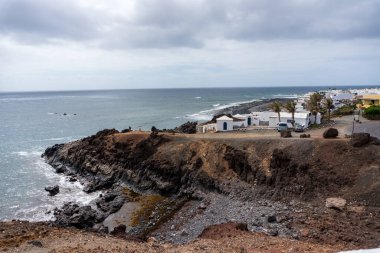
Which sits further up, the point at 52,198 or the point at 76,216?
the point at 76,216

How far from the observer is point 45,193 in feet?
156

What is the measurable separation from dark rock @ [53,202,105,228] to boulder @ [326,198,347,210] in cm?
2070

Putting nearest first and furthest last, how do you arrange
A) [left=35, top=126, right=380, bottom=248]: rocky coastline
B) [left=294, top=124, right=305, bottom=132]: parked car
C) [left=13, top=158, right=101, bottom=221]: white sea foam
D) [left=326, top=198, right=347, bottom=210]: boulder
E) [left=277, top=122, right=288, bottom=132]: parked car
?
[left=35, top=126, right=380, bottom=248]: rocky coastline
[left=326, top=198, right=347, bottom=210]: boulder
[left=13, top=158, right=101, bottom=221]: white sea foam
[left=294, top=124, right=305, bottom=132]: parked car
[left=277, top=122, right=288, bottom=132]: parked car

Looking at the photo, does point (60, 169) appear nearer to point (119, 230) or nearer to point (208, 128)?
point (208, 128)

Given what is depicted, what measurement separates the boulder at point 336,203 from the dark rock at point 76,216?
2070 cm

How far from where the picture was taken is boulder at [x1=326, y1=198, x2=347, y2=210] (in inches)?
1330

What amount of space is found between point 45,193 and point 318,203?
30682 millimetres

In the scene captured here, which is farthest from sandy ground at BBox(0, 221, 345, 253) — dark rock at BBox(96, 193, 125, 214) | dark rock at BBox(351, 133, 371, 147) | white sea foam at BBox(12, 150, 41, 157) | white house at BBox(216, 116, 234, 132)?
white sea foam at BBox(12, 150, 41, 157)

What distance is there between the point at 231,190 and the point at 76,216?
49.3ft

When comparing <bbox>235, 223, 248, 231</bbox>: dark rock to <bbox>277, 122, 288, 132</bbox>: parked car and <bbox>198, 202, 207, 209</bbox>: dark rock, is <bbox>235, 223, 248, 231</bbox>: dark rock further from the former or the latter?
<bbox>277, 122, 288, 132</bbox>: parked car

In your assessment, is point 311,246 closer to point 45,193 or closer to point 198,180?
point 198,180

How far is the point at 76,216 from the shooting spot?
3828 centimetres

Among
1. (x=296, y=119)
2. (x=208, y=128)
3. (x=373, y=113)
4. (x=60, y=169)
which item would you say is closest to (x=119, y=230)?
(x=60, y=169)

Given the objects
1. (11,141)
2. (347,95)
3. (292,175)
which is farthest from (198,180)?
(347,95)
